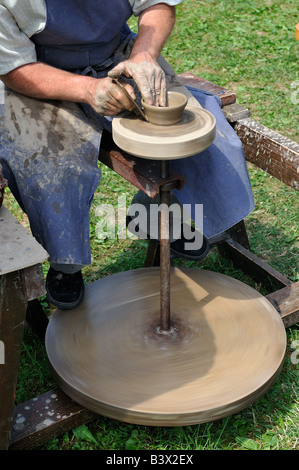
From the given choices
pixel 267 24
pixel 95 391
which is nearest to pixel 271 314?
pixel 95 391

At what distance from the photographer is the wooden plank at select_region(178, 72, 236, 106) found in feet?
10.1

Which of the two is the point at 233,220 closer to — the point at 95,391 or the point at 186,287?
the point at 186,287

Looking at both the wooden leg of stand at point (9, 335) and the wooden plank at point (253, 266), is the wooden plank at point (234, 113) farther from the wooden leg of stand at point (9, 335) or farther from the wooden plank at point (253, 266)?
the wooden leg of stand at point (9, 335)

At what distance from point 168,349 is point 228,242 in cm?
93

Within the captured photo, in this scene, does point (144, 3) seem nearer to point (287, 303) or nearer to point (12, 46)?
point (12, 46)

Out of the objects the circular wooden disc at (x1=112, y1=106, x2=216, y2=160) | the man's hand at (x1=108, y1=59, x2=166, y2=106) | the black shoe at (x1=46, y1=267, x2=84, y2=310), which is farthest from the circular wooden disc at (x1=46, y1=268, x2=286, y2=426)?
the man's hand at (x1=108, y1=59, x2=166, y2=106)

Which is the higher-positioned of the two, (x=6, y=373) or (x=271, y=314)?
(x=6, y=373)

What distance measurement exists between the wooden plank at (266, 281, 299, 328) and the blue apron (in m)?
0.39

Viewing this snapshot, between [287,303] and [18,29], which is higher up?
[18,29]

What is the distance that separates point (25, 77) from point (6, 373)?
1018 mm

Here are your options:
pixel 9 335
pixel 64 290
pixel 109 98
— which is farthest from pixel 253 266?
pixel 9 335

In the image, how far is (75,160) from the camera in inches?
90.6

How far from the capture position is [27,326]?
2758 mm

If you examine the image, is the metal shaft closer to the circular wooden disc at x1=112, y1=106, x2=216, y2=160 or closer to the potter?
the circular wooden disc at x1=112, y1=106, x2=216, y2=160
